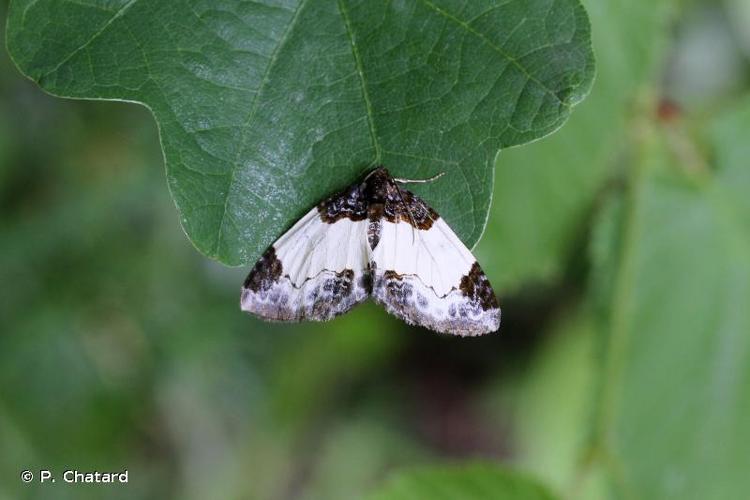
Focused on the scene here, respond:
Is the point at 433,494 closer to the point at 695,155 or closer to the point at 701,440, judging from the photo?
the point at 701,440

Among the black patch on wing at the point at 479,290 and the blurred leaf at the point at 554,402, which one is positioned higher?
the black patch on wing at the point at 479,290

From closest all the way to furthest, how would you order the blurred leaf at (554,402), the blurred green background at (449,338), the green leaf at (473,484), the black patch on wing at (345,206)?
the black patch on wing at (345,206), the green leaf at (473,484), the blurred green background at (449,338), the blurred leaf at (554,402)

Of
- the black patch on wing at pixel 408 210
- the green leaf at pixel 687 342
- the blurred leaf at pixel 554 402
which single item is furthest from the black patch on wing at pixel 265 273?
the blurred leaf at pixel 554 402

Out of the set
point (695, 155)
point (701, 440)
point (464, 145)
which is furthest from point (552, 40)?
point (701, 440)

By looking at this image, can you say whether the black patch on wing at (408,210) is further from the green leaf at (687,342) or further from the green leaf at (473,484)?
the green leaf at (687,342)

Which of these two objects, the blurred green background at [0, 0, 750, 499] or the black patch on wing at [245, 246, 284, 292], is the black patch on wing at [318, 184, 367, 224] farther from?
the blurred green background at [0, 0, 750, 499]
